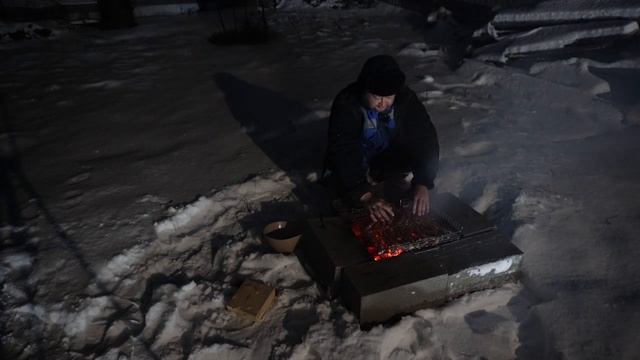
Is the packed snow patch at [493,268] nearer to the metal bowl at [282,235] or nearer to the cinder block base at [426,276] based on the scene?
the cinder block base at [426,276]

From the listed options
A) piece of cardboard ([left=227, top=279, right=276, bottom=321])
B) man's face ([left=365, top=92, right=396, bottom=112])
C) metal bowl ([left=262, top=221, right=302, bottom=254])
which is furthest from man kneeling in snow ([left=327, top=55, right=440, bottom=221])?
piece of cardboard ([left=227, top=279, right=276, bottom=321])

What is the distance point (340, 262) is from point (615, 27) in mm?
5982

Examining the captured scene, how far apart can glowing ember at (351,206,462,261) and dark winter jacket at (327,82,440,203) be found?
0.90 ft

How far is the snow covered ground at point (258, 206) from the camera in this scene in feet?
8.50

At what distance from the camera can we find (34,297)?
286 centimetres

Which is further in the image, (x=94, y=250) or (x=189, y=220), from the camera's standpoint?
(x=189, y=220)

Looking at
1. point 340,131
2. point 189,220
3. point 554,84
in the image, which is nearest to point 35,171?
point 189,220

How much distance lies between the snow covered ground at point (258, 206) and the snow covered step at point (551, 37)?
0.48 m

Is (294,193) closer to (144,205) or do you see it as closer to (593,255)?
(144,205)

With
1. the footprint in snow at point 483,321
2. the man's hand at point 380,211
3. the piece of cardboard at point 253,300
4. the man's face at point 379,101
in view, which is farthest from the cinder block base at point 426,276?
the man's face at point 379,101

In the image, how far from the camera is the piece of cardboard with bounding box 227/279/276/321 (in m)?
2.69

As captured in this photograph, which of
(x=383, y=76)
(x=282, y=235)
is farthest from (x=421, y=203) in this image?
(x=282, y=235)

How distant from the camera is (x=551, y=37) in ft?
21.4

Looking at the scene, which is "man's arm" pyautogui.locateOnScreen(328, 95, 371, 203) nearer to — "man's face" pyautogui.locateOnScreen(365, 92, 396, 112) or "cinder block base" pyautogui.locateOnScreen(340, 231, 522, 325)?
"man's face" pyautogui.locateOnScreen(365, 92, 396, 112)
